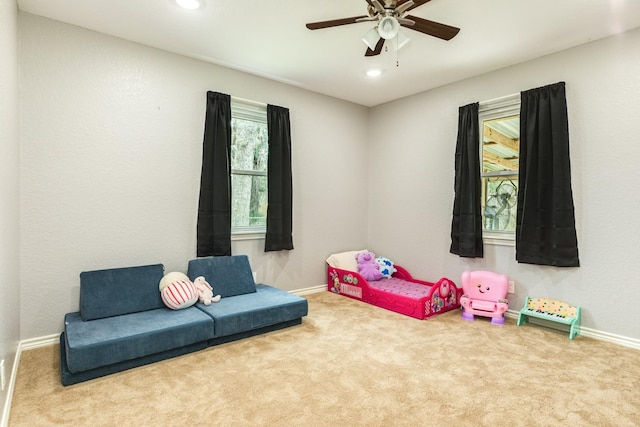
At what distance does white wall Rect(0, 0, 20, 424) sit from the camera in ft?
5.94

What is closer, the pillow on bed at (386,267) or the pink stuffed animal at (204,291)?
the pink stuffed animal at (204,291)

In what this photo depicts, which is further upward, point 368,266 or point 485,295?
point 368,266

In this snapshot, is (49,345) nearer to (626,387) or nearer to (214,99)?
(214,99)

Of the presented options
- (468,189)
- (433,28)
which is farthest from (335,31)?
(468,189)

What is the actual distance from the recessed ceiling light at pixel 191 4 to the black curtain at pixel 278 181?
4.82 ft

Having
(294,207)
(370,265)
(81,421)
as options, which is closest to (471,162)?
(370,265)

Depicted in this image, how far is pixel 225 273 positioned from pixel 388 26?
2535mm

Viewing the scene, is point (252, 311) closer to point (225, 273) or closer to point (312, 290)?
point (225, 273)

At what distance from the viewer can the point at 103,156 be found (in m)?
3.01

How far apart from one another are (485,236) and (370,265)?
4.55 feet

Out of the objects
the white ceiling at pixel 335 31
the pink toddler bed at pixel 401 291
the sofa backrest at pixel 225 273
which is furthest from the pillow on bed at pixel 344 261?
the white ceiling at pixel 335 31

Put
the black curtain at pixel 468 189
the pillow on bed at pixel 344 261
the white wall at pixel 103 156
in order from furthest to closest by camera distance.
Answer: the pillow on bed at pixel 344 261 → the black curtain at pixel 468 189 → the white wall at pixel 103 156

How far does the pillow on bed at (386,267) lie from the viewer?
4547 mm

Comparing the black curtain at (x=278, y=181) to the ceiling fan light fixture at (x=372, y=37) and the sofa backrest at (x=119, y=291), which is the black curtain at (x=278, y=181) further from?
the ceiling fan light fixture at (x=372, y=37)
